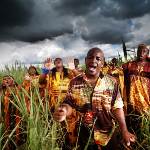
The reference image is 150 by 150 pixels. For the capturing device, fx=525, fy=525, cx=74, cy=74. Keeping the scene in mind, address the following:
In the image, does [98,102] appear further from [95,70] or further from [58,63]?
[58,63]

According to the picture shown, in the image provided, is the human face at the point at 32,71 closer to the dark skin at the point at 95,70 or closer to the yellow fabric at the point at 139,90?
the yellow fabric at the point at 139,90

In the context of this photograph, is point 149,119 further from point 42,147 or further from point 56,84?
point 56,84

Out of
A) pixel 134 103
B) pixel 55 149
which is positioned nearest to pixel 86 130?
pixel 55 149

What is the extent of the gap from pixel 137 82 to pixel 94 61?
8.79 ft

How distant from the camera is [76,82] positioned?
5672mm

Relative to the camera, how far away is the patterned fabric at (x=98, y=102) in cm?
556

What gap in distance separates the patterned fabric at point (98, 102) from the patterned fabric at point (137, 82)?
2324 millimetres

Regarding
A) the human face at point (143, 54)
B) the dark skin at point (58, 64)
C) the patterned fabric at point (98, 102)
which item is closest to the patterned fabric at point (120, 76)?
the human face at point (143, 54)

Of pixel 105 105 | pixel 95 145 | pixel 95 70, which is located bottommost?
pixel 95 145

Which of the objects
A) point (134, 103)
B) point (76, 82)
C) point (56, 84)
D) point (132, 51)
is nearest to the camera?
point (76, 82)

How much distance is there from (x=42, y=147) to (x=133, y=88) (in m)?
3.95

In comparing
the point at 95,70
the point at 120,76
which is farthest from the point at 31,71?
the point at 95,70

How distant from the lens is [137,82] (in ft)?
26.5

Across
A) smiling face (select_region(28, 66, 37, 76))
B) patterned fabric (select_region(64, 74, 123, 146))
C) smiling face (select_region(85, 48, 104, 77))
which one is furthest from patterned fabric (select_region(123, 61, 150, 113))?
smiling face (select_region(28, 66, 37, 76))
